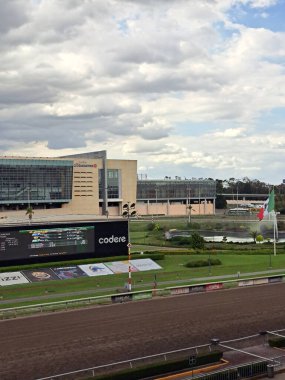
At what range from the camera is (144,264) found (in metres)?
52.3

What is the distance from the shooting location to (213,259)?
179ft

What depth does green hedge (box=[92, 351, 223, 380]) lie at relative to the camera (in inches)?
730

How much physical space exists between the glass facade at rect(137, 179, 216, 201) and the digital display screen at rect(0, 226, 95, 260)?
133658mm

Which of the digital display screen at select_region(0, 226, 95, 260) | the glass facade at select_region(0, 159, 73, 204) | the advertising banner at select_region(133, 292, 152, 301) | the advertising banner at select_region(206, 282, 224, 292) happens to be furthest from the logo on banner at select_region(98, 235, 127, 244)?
the glass facade at select_region(0, 159, 73, 204)

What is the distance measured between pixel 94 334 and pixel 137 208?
145118mm

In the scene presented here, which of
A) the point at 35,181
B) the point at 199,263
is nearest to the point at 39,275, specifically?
the point at 199,263

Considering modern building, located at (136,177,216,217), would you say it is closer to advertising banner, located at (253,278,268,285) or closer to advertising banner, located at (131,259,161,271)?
advertising banner, located at (131,259,161,271)

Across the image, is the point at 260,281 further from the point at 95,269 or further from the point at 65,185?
the point at 65,185

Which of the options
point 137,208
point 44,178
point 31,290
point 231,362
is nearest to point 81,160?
point 44,178

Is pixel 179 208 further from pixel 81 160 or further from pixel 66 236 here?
pixel 66 236

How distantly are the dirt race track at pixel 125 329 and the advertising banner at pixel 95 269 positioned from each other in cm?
1197

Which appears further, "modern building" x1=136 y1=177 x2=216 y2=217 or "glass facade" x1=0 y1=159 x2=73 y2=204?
"modern building" x1=136 y1=177 x2=216 y2=217

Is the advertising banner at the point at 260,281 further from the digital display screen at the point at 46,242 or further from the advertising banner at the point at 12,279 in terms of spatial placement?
the advertising banner at the point at 12,279

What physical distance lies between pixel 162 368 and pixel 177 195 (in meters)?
171
